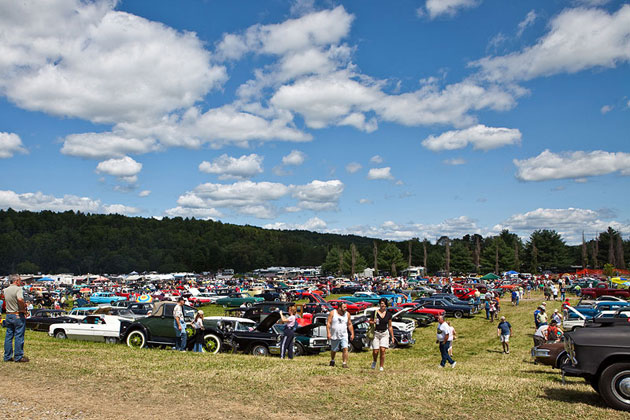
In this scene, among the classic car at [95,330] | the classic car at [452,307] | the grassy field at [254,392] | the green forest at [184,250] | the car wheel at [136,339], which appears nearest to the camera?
the grassy field at [254,392]

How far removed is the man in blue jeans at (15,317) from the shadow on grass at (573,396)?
10738 millimetres

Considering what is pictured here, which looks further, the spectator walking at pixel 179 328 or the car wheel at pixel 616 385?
the spectator walking at pixel 179 328

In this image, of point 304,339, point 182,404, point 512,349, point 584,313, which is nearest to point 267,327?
point 304,339

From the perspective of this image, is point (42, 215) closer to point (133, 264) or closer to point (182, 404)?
point (133, 264)

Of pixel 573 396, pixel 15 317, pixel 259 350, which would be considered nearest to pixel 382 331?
pixel 573 396

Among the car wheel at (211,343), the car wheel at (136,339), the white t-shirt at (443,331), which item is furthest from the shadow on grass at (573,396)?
the car wheel at (136,339)

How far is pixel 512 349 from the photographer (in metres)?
19.8

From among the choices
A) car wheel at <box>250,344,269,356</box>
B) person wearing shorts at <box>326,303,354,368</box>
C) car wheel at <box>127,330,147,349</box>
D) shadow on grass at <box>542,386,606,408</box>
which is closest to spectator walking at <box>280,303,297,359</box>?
car wheel at <box>250,344,269,356</box>

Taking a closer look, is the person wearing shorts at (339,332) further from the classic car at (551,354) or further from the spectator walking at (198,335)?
the classic car at (551,354)

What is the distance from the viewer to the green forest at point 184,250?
107312mm

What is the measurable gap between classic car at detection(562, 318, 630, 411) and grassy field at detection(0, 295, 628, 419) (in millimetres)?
306

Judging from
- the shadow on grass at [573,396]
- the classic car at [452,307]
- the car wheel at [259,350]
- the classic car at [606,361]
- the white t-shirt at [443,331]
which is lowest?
the classic car at [452,307]

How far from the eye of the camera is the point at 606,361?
7.46 meters

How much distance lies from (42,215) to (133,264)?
63.6 metres
